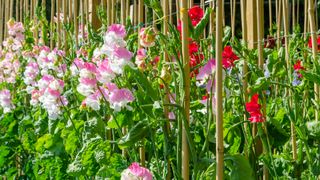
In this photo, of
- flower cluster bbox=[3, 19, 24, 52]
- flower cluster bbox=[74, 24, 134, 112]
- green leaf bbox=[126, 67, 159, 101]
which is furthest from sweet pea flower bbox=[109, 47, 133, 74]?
flower cluster bbox=[3, 19, 24, 52]

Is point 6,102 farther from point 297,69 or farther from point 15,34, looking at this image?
point 297,69

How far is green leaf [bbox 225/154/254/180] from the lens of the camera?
1.29m

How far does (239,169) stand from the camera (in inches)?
50.8

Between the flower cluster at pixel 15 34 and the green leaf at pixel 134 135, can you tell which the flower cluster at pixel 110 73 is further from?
the flower cluster at pixel 15 34

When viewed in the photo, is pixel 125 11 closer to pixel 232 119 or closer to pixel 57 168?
pixel 57 168

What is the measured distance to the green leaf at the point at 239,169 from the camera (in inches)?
50.7

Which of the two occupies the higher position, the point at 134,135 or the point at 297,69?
the point at 297,69

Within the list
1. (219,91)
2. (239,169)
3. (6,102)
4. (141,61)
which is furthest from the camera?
(6,102)

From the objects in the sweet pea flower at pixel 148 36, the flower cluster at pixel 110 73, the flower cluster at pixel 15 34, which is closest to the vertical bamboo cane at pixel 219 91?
the sweet pea flower at pixel 148 36

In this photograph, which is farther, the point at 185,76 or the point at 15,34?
the point at 15,34

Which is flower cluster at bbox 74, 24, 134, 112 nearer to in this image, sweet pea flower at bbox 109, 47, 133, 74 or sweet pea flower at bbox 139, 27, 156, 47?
sweet pea flower at bbox 109, 47, 133, 74

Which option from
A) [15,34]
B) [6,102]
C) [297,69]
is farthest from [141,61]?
[15,34]

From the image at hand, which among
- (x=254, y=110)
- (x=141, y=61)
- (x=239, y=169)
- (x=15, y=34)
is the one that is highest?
(x=15, y=34)

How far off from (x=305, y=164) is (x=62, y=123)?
0.82 metres
